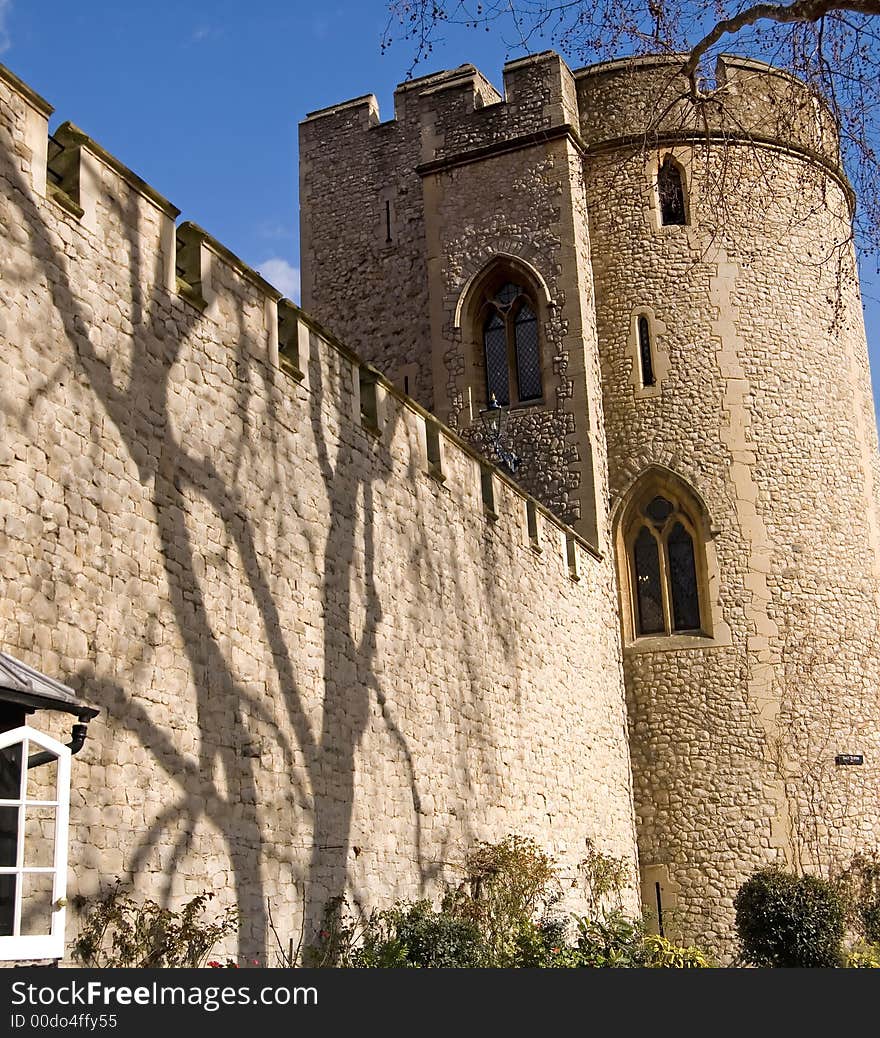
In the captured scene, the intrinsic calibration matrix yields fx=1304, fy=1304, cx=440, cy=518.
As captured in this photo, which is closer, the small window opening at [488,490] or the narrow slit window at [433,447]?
the narrow slit window at [433,447]

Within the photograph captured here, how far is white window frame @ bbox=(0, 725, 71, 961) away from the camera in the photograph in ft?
16.8

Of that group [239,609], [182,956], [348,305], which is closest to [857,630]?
[348,305]

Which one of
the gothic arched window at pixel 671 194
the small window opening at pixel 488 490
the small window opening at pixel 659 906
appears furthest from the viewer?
the gothic arched window at pixel 671 194

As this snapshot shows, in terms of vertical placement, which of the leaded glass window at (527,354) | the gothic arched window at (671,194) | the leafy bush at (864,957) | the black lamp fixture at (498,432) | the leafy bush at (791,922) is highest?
the gothic arched window at (671,194)

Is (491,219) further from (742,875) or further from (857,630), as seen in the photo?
(742,875)

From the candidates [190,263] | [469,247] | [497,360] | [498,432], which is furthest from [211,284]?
[469,247]

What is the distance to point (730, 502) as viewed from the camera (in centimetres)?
1524

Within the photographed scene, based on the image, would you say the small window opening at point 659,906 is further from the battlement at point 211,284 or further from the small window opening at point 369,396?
the small window opening at point 369,396

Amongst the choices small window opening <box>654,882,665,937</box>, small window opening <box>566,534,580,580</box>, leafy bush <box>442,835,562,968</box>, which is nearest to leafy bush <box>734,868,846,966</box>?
small window opening <box>654,882,665,937</box>

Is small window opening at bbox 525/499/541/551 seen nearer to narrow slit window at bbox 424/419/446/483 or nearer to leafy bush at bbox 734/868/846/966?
narrow slit window at bbox 424/419/446/483

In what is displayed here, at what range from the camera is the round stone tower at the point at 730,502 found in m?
14.5

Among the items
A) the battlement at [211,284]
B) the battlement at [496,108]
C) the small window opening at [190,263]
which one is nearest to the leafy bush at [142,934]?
the battlement at [211,284]

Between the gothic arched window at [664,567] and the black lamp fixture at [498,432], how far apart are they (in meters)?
1.63

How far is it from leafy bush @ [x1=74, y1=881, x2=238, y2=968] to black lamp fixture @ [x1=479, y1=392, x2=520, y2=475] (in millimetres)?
8999
